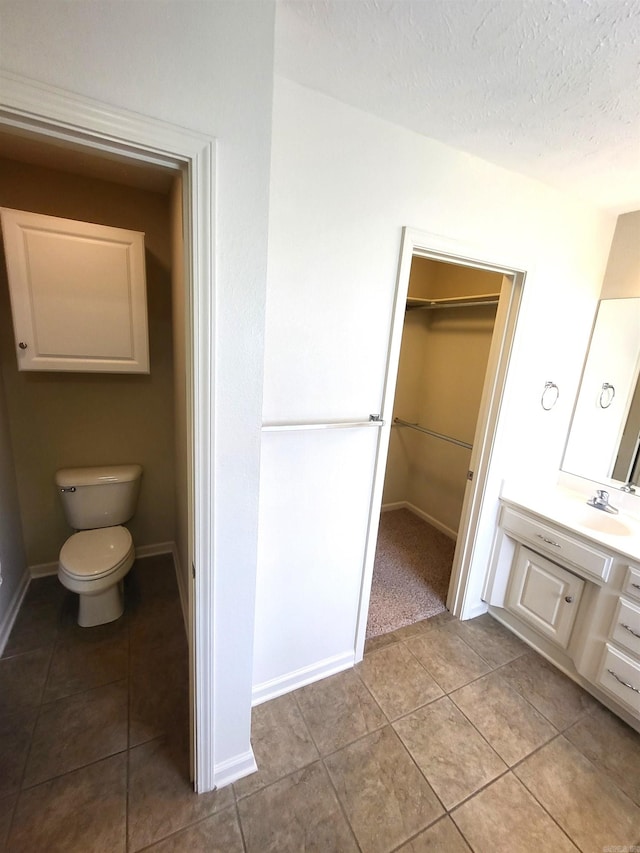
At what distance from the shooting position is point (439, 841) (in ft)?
4.04

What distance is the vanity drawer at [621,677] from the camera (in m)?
1.59

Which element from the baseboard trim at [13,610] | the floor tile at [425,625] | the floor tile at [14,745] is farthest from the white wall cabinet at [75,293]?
→ the floor tile at [425,625]

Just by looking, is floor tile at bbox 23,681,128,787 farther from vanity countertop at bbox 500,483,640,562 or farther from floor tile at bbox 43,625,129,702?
vanity countertop at bbox 500,483,640,562

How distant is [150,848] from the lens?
1.16m

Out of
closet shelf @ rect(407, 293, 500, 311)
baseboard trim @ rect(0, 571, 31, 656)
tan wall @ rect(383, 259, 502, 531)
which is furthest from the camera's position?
tan wall @ rect(383, 259, 502, 531)

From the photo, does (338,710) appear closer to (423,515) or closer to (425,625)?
(425,625)

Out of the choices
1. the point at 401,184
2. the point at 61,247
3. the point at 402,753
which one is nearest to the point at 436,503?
the point at 402,753

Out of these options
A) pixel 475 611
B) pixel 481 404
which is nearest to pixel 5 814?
pixel 475 611

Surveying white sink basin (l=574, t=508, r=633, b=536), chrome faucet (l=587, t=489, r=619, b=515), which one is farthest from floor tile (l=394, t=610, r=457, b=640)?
chrome faucet (l=587, t=489, r=619, b=515)

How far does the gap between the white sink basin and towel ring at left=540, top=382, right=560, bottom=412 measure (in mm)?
615

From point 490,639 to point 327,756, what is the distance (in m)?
1.18

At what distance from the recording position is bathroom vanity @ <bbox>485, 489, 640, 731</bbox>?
1630 mm

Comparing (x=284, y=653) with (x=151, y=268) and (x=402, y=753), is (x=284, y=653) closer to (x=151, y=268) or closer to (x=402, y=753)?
(x=402, y=753)

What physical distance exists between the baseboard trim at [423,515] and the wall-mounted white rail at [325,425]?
2105 millimetres
